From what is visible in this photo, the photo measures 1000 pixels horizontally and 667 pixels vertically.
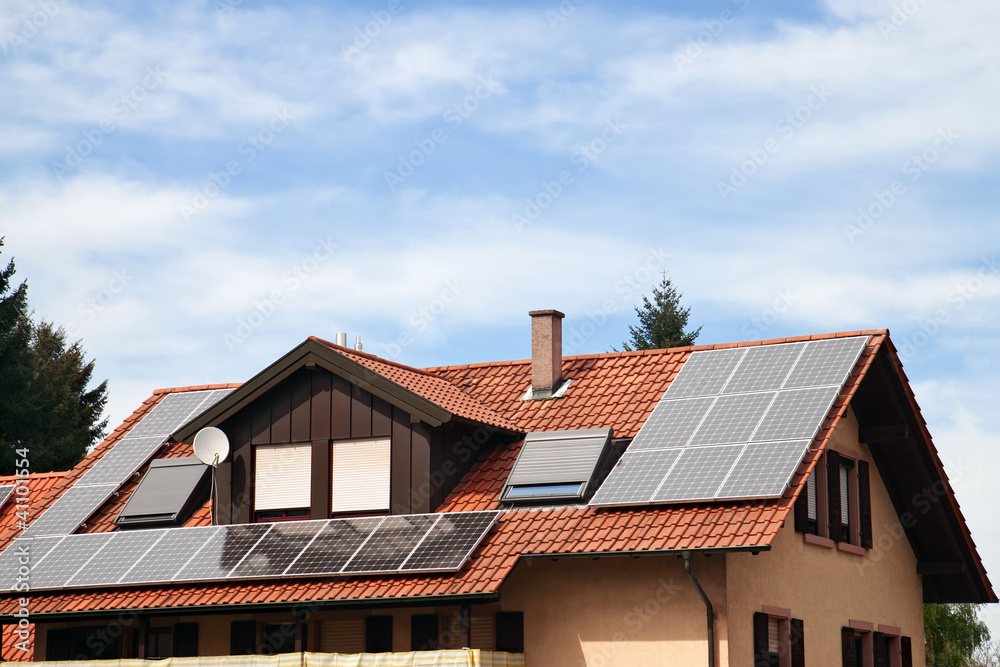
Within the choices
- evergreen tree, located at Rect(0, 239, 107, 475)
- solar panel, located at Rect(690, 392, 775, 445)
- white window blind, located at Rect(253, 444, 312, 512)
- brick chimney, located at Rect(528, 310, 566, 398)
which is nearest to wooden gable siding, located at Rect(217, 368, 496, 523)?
white window blind, located at Rect(253, 444, 312, 512)

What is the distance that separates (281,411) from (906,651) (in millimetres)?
13145

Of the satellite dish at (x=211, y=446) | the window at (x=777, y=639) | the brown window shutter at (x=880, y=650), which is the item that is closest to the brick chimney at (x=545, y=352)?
the satellite dish at (x=211, y=446)

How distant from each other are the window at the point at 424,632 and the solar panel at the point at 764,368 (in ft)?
21.1

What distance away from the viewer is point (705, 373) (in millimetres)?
25391

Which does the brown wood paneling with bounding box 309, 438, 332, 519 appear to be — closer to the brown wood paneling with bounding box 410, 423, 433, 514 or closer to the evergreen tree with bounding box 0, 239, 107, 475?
the brown wood paneling with bounding box 410, 423, 433, 514

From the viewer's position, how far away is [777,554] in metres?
22.8

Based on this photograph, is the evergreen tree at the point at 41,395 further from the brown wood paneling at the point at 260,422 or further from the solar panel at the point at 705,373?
the solar panel at the point at 705,373

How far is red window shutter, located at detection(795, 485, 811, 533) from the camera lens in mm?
23609

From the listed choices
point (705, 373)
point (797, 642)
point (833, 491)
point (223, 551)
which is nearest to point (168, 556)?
point (223, 551)

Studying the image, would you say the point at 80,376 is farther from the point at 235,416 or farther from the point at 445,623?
the point at 445,623

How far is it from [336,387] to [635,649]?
7349 millimetres

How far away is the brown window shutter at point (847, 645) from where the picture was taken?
81.4ft

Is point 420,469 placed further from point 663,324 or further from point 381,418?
point 663,324

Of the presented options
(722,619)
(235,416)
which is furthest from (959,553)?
(235,416)
